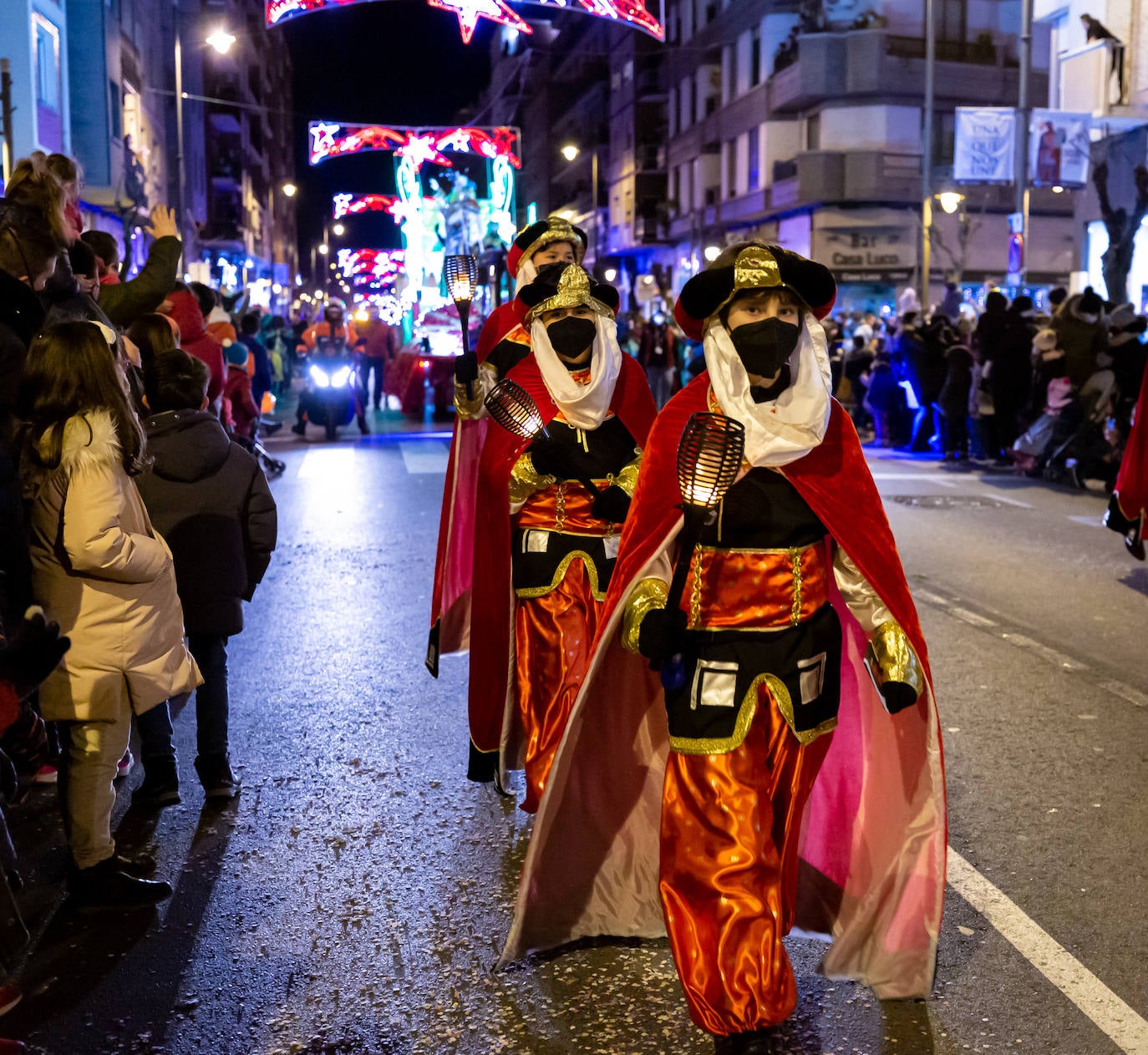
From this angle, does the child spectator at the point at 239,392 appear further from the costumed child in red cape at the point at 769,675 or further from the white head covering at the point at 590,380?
the costumed child in red cape at the point at 769,675

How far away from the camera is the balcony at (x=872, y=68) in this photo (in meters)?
43.0

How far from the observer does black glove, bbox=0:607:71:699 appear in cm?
321

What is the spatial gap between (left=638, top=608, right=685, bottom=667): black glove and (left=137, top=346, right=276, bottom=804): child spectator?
2433 mm

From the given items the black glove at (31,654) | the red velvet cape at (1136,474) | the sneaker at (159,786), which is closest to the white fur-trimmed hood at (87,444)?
the black glove at (31,654)

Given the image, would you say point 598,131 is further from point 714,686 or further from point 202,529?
point 714,686

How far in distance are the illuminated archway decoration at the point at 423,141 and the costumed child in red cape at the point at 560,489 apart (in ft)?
84.6

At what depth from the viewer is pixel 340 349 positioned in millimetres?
19797

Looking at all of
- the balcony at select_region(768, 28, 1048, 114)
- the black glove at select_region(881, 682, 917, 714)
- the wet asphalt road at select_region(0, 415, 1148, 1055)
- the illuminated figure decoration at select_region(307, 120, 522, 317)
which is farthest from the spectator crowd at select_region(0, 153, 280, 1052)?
the balcony at select_region(768, 28, 1048, 114)

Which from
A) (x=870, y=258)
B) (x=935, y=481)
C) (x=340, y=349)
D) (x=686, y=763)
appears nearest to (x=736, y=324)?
(x=686, y=763)

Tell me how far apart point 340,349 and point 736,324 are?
1700 cm

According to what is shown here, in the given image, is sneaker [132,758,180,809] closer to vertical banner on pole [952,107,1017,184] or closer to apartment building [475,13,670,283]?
vertical banner on pole [952,107,1017,184]

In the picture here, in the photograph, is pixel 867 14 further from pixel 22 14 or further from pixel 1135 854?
pixel 1135 854

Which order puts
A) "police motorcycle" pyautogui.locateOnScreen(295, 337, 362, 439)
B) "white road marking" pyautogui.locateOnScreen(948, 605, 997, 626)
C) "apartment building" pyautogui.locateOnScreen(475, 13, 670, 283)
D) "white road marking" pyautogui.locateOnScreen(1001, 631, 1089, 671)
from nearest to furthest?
"white road marking" pyautogui.locateOnScreen(1001, 631, 1089, 671)
"white road marking" pyautogui.locateOnScreen(948, 605, 997, 626)
"police motorcycle" pyautogui.locateOnScreen(295, 337, 362, 439)
"apartment building" pyautogui.locateOnScreen(475, 13, 670, 283)

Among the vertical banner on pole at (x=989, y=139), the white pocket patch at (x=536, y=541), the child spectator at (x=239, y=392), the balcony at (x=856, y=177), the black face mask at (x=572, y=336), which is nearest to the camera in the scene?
the black face mask at (x=572, y=336)
